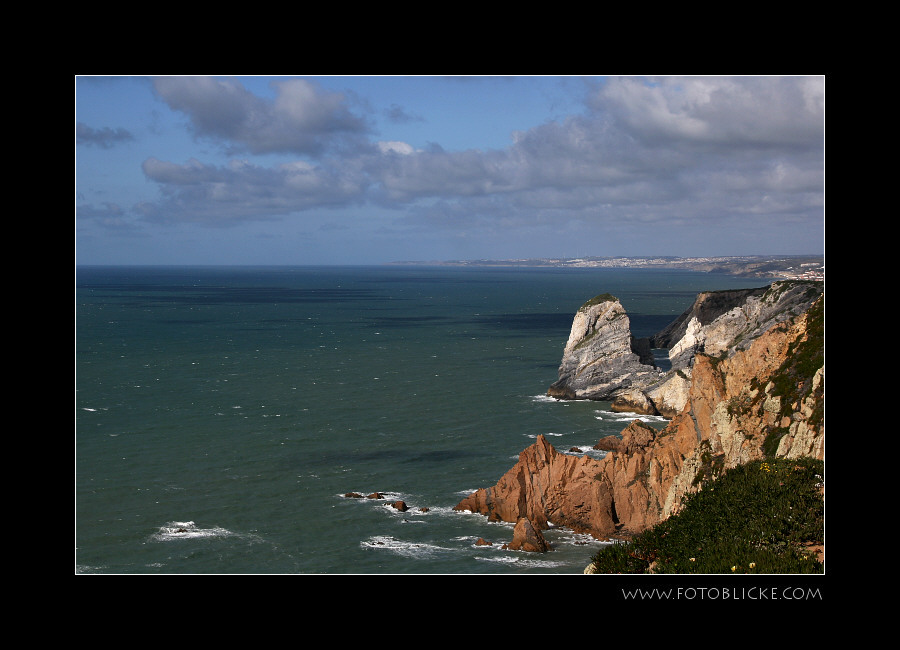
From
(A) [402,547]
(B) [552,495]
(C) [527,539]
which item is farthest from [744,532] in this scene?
(B) [552,495]

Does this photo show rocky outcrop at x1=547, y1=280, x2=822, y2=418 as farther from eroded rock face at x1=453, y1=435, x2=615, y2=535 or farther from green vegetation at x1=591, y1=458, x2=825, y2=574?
green vegetation at x1=591, y1=458, x2=825, y2=574

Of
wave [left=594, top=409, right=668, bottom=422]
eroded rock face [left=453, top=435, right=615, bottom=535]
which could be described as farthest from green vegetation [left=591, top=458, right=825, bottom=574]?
wave [left=594, top=409, right=668, bottom=422]

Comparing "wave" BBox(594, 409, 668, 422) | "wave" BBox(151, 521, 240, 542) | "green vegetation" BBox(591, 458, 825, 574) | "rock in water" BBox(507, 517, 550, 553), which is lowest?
"wave" BBox(151, 521, 240, 542)

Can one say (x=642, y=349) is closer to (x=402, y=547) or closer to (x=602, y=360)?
(x=602, y=360)

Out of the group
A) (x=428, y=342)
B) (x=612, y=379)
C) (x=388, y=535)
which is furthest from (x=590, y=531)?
(x=428, y=342)

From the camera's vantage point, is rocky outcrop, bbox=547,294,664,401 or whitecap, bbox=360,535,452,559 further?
rocky outcrop, bbox=547,294,664,401

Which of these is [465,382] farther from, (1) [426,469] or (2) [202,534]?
(2) [202,534]
